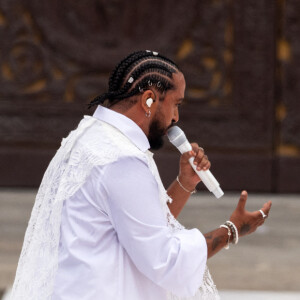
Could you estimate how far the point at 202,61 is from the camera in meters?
7.35

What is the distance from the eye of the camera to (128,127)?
190 centimetres

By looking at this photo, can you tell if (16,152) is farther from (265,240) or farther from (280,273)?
(280,273)

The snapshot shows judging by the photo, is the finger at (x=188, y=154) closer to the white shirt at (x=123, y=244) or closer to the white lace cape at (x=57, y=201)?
the white lace cape at (x=57, y=201)

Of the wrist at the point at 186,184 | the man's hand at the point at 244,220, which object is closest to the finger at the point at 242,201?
the man's hand at the point at 244,220

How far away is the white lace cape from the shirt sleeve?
0.18ft

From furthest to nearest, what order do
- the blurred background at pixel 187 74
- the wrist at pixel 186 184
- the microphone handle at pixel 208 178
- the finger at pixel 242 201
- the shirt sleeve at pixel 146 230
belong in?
the blurred background at pixel 187 74 < the wrist at pixel 186 184 < the microphone handle at pixel 208 178 < the finger at pixel 242 201 < the shirt sleeve at pixel 146 230

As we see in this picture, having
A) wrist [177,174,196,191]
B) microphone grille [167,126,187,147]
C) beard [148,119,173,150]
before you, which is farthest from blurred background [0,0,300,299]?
beard [148,119,173,150]

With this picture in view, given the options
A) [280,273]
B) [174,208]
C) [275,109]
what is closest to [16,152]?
[275,109]

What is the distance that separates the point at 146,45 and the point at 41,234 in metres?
5.54

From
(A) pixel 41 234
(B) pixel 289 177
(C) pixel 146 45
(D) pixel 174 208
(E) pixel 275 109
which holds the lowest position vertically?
(B) pixel 289 177

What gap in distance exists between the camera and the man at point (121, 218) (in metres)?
1.77

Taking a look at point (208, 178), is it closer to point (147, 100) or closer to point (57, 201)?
point (147, 100)

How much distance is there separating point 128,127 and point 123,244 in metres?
0.30

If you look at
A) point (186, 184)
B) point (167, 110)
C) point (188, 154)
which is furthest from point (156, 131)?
point (186, 184)
